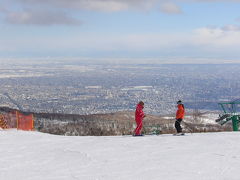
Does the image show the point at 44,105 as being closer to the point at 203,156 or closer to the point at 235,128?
the point at 235,128

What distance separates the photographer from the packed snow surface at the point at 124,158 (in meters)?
10.2

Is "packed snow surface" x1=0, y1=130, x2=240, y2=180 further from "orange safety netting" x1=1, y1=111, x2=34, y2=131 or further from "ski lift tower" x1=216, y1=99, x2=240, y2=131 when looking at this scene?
"ski lift tower" x1=216, y1=99, x2=240, y2=131

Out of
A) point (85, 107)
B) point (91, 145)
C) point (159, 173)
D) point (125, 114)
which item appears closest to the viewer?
point (159, 173)

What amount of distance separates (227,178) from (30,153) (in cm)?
745

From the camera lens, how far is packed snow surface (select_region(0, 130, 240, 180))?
1016 centimetres

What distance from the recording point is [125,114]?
331 feet

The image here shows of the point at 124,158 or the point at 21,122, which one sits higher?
the point at 21,122

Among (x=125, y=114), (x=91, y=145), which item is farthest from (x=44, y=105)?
(x=91, y=145)

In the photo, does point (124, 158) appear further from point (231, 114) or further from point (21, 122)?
point (231, 114)

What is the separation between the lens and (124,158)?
1238 cm

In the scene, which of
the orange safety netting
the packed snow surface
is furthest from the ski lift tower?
the orange safety netting

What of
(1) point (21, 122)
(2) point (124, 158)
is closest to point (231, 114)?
(1) point (21, 122)

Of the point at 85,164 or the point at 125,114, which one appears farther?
the point at 125,114

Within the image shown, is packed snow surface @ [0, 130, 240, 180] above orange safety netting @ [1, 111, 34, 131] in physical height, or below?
below
